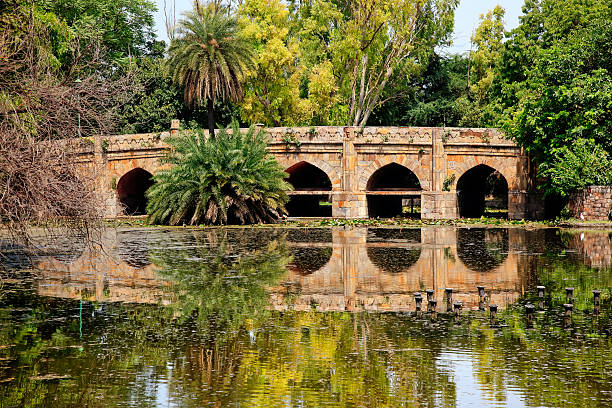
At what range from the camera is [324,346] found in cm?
1057

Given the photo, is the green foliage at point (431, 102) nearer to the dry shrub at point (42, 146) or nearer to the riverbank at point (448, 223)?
the riverbank at point (448, 223)

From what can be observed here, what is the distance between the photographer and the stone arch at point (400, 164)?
42.5 meters

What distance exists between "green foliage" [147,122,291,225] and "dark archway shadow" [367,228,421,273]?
5244 millimetres

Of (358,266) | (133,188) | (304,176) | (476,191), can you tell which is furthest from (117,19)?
(358,266)

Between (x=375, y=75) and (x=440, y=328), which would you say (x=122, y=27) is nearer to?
(x=375, y=75)

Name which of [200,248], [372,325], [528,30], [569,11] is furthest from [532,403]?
[528,30]

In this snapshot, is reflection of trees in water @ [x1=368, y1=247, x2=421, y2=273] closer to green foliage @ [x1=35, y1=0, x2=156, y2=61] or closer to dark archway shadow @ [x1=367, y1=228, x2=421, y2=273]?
dark archway shadow @ [x1=367, y1=228, x2=421, y2=273]

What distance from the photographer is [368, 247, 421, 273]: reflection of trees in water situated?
19.1m

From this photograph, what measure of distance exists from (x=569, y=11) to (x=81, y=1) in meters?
28.2

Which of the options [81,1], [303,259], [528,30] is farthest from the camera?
[81,1]

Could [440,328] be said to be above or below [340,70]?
below

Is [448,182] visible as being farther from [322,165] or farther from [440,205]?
[322,165]

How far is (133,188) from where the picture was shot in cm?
4888

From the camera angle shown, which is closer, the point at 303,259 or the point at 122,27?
the point at 303,259
